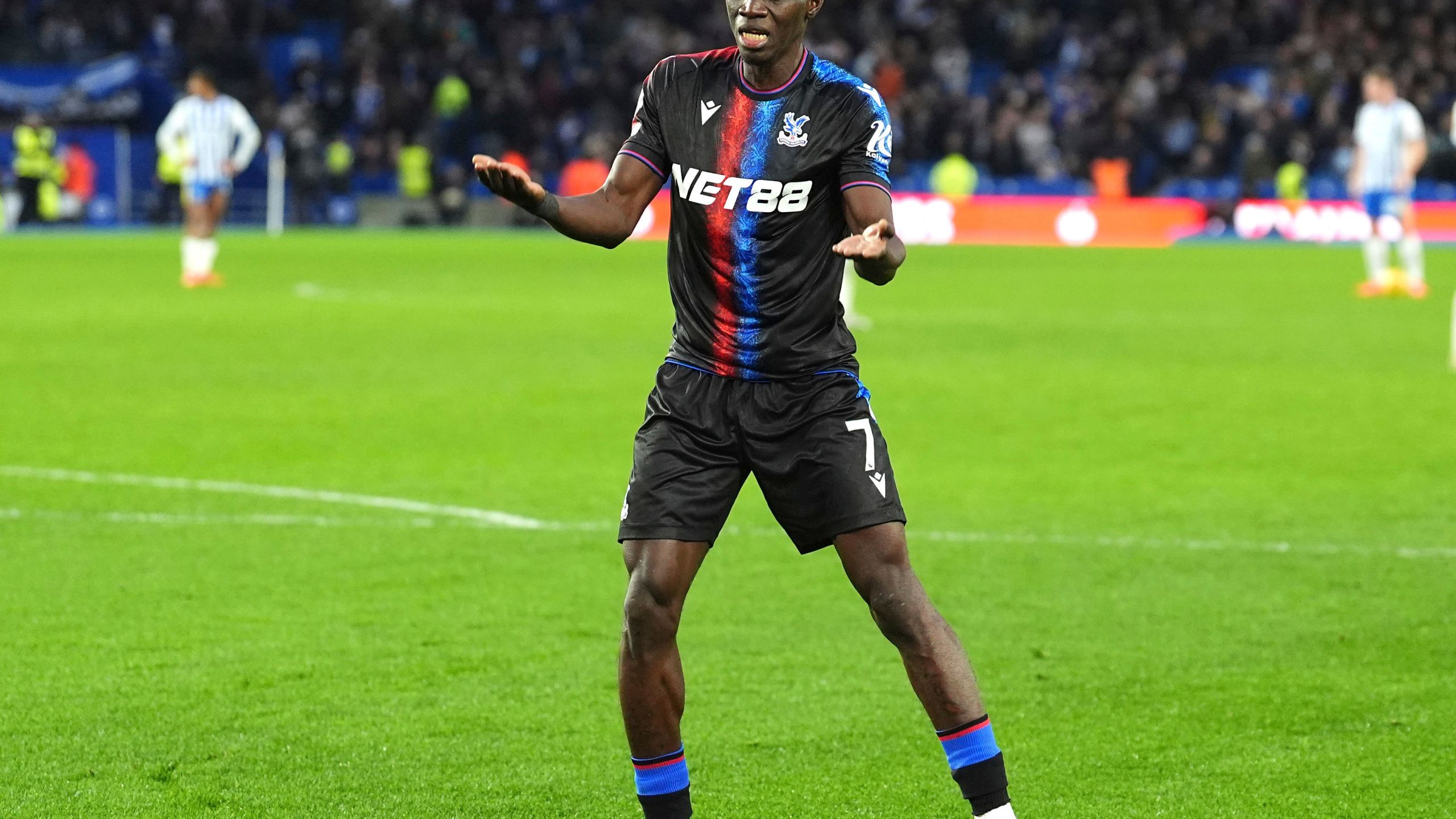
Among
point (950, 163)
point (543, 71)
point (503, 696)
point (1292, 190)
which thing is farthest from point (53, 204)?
point (503, 696)

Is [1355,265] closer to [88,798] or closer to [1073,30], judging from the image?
[1073,30]

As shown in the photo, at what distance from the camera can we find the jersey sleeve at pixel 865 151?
438 cm

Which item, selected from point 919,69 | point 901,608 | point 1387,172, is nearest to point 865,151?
point 901,608

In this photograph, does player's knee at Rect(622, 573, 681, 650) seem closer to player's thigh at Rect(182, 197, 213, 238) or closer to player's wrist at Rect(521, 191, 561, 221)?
player's wrist at Rect(521, 191, 561, 221)

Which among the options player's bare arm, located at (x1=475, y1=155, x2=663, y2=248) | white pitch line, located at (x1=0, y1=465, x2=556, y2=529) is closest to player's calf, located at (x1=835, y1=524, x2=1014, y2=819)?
player's bare arm, located at (x1=475, y1=155, x2=663, y2=248)

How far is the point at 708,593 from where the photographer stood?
733 cm

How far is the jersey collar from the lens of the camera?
446 cm

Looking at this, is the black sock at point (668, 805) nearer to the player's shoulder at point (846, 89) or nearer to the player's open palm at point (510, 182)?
the player's open palm at point (510, 182)

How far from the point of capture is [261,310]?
1977 centimetres

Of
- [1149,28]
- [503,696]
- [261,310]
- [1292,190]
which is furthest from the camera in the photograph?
[1149,28]

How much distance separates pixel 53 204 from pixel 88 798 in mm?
35609

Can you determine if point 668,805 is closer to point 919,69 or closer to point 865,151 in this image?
point 865,151

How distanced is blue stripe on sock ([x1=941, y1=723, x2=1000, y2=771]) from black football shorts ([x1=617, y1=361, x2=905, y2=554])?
48cm

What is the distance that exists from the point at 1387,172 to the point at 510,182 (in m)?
20.7
